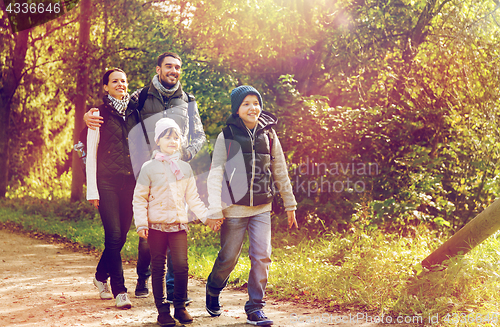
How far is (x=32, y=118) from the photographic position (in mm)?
16688

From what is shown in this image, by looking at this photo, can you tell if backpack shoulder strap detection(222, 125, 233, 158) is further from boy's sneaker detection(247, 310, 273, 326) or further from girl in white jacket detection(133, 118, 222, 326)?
boy's sneaker detection(247, 310, 273, 326)

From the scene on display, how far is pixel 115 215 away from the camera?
4.72 m

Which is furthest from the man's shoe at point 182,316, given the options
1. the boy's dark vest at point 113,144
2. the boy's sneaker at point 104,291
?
the boy's dark vest at point 113,144

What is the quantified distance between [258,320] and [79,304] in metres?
1.90

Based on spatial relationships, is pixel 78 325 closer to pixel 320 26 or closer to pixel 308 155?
pixel 308 155

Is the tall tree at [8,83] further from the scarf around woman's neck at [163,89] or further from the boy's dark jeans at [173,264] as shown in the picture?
the boy's dark jeans at [173,264]

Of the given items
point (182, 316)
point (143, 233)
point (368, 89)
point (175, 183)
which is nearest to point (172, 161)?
point (175, 183)

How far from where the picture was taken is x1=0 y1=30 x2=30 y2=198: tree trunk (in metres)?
15.0

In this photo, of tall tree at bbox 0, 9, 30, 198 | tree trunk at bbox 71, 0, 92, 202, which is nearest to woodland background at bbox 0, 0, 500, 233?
tree trunk at bbox 71, 0, 92, 202

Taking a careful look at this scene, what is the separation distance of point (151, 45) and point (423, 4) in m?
6.49

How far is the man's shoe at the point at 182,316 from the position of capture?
13.6 ft

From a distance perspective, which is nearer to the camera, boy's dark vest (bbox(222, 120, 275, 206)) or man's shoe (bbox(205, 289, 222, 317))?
boy's dark vest (bbox(222, 120, 275, 206))

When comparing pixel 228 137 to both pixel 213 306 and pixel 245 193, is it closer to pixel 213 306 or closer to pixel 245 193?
pixel 245 193

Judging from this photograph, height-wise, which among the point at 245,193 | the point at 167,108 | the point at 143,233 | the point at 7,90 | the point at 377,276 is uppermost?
the point at 7,90
